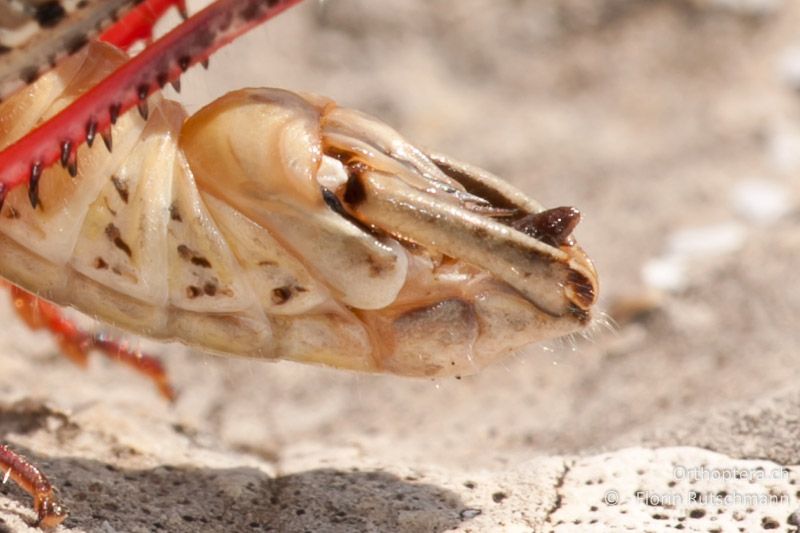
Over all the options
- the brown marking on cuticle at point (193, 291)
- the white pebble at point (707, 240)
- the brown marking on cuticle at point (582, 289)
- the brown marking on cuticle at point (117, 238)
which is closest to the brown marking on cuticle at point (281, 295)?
the brown marking on cuticle at point (193, 291)

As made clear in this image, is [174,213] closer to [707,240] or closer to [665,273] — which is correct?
[665,273]

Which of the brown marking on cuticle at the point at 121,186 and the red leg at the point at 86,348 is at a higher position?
the red leg at the point at 86,348

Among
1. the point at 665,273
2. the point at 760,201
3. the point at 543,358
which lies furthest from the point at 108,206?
the point at 760,201

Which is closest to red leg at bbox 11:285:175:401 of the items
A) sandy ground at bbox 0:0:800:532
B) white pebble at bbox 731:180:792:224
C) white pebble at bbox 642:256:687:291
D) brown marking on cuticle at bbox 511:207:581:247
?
sandy ground at bbox 0:0:800:532

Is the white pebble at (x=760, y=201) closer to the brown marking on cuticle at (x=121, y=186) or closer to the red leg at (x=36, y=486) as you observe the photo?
the brown marking on cuticle at (x=121, y=186)

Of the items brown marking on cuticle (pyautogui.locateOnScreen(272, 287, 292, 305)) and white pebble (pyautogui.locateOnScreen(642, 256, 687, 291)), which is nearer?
brown marking on cuticle (pyautogui.locateOnScreen(272, 287, 292, 305))

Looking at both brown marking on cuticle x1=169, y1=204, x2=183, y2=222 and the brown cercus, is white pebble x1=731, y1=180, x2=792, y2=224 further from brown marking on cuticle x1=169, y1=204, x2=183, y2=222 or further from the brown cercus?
brown marking on cuticle x1=169, y1=204, x2=183, y2=222
